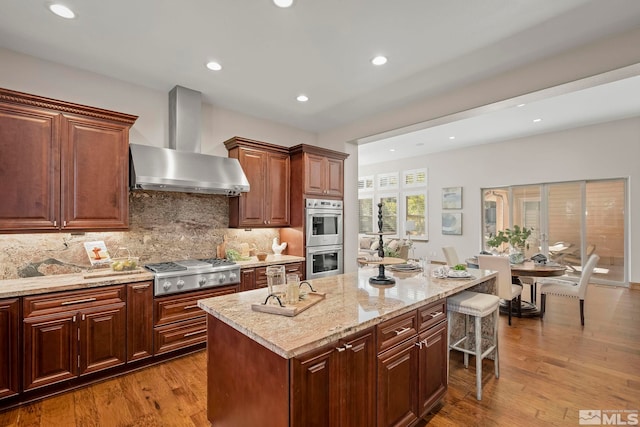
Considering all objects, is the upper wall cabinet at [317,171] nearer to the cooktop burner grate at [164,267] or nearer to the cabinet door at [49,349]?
the cooktop burner grate at [164,267]

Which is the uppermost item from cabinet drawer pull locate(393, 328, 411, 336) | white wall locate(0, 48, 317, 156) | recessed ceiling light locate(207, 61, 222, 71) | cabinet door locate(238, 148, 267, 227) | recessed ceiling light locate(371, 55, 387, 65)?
recessed ceiling light locate(371, 55, 387, 65)

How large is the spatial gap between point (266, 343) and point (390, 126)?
3.65m

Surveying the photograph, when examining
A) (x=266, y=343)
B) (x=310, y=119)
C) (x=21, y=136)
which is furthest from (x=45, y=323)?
(x=310, y=119)

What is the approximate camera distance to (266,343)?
1.32 metres

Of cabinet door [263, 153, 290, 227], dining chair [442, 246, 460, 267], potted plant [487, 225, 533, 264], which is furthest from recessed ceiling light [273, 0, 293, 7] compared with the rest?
dining chair [442, 246, 460, 267]

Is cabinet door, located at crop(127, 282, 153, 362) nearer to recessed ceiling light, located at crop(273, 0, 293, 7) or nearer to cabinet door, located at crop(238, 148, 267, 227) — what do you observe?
cabinet door, located at crop(238, 148, 267, 227)

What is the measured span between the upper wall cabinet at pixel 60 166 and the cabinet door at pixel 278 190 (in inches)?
68.3

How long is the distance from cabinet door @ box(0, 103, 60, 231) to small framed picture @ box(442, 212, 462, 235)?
832 cm

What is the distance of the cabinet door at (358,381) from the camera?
4.89 ft

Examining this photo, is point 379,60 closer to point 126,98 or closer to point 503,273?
point 126,98

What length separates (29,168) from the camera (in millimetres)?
2564

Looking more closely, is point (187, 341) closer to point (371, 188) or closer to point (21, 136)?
point (21, 136)

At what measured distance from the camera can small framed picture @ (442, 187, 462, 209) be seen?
8219 mm

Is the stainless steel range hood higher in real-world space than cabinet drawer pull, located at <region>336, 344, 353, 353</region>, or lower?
higher
